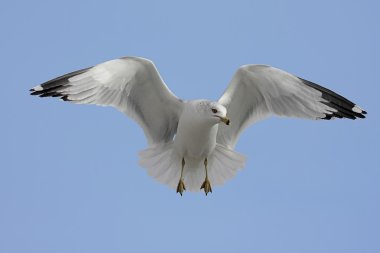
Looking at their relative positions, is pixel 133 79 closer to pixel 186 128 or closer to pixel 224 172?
pixel 186 128

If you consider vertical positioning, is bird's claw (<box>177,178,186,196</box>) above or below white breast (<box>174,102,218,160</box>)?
below

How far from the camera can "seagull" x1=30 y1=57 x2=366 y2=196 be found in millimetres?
10023

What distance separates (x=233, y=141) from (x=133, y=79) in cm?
167

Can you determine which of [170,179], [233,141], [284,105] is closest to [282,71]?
[284,105]

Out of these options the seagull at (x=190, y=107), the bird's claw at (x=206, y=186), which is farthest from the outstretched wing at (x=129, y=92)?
the bird's claw at (x=206, y=186)

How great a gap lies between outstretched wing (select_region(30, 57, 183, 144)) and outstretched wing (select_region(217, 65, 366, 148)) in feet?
2.63

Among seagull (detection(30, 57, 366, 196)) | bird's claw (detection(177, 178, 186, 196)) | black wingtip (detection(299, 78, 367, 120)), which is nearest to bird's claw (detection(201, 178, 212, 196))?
seagull (detection(30, 57, 366, 196))

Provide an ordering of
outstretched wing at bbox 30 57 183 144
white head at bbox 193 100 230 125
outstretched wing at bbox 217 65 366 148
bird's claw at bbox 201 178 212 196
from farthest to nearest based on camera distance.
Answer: bird's claw at bbox 201 178 212 196 → outstretched wing at bbox 217 65 366 148 → outstretched wing at bbox 30 57 183 144 → white head at bbox 193 100 230 125

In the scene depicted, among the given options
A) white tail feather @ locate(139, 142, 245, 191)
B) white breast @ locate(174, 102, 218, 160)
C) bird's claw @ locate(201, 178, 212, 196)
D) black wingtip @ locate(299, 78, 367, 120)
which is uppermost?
black wingtip @ locate(299, 78, 367, 120)

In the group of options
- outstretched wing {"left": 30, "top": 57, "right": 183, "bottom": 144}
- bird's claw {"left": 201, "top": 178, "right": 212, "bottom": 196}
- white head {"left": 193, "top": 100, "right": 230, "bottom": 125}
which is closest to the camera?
white head {"left": 193, "top": 100, "right": 230, "bottom": 125}

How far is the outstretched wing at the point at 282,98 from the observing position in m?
10.4

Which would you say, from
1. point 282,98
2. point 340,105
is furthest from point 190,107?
point 340,105

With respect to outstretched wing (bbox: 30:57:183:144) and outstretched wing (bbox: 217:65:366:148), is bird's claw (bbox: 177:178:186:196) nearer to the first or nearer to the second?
outstretched wing (bbox: 30:57:183:144)

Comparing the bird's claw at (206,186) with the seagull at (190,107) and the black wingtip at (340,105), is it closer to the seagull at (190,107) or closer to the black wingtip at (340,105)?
the seagull at (190,107)
